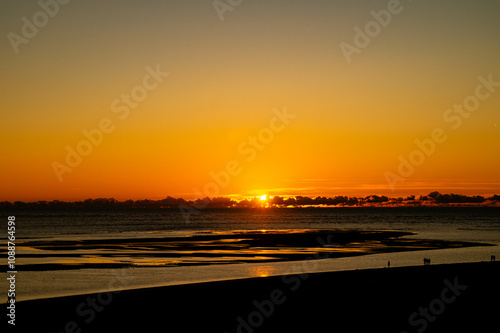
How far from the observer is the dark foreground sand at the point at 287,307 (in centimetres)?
1830

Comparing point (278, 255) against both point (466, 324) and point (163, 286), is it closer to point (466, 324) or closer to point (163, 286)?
point (163, 286)

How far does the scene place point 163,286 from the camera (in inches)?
1118

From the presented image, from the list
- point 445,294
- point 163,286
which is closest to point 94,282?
point 163,286

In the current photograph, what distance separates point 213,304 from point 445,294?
34.5ft
